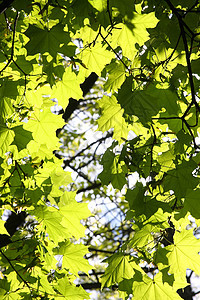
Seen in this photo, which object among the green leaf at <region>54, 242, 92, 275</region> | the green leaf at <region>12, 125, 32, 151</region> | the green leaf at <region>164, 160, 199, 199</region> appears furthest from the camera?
the green leaf at <region>54, 242, 92, 275</region>

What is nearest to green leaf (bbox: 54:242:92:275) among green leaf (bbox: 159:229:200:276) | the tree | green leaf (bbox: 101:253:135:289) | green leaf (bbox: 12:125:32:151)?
the tree

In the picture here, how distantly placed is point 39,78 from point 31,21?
0.58 metres

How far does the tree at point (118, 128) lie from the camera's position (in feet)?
6.01

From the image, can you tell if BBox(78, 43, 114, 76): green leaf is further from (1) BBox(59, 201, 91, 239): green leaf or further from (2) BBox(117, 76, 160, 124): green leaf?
(1) BBox(59, 201, 91, 239): green leaf

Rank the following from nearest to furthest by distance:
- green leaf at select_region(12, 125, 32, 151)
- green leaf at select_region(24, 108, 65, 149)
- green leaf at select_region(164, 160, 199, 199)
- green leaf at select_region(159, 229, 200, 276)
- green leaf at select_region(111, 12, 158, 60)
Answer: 1. green leaf at select_region(111, 12, 158, 60)
2. green leaf at select_region(164, 160, 199, 199)
3. green leaf at select_region(159, 229, 200, 276)
4. green leaf at select_region(12, 125, 32, 151)
5. green leaf at select_region(24, 108, 65, 149)

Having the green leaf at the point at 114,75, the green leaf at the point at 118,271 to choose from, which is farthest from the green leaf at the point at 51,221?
the green leaf at the point at 114,75

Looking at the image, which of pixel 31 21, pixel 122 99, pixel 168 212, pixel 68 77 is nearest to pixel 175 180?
pixel 168 212

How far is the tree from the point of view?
1.83m

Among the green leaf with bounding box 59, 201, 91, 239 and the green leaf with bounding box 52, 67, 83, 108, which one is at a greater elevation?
the green leaf with bounding box 52, 67, 83, 108

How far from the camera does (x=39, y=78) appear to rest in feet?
7.74

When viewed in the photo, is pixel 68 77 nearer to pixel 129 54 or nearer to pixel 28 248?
pixel 129 54

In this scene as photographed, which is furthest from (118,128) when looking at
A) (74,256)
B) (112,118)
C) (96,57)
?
(74,256)

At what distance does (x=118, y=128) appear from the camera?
7.45ft

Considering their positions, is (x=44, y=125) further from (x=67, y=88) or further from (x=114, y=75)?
(x=114, y=75)
